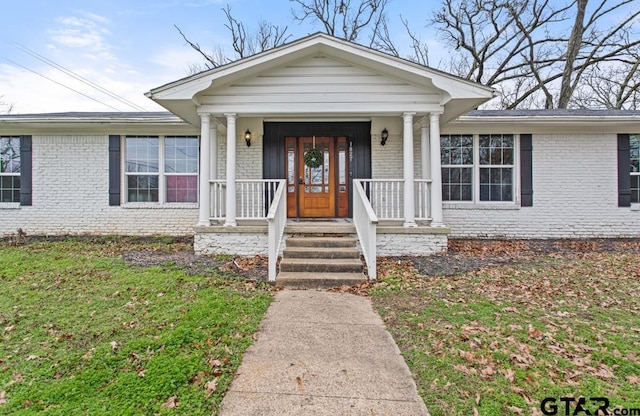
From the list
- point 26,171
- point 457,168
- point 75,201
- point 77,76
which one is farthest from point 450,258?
point 77,76

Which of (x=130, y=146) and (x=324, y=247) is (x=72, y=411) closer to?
(x=324, y=247)

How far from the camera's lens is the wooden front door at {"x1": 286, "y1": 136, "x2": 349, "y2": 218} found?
8055 mm

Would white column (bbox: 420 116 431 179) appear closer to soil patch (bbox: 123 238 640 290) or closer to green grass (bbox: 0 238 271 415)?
soil patch (bbox: 123 238 640 290)

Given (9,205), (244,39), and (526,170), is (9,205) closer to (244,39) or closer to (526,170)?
(526,170)

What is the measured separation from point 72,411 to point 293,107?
219 inches

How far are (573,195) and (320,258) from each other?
7.06 metres

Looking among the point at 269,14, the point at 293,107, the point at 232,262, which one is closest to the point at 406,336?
the point at 232,262

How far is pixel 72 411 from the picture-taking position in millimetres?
2016

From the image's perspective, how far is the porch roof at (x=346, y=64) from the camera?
6.01 meters

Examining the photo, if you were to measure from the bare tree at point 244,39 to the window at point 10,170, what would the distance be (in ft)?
41.9

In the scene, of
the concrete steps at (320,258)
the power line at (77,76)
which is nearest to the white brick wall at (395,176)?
the concrete steps at (320,258)

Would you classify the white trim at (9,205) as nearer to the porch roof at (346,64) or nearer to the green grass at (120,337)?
the green grass at (120,337)

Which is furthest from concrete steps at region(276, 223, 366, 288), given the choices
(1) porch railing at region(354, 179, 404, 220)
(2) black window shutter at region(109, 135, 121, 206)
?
(2) black window shutter at region(109, 135, 121, 206)

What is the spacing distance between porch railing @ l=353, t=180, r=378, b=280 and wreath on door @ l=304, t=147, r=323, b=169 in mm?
1868
